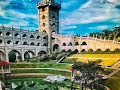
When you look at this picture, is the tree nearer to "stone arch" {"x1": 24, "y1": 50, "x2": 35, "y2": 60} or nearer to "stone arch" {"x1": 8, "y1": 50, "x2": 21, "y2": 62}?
"stone arch" {"x1": 24, "y1": 50, "x2": 35, "y2": 60}

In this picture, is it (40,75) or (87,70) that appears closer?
(87,70)

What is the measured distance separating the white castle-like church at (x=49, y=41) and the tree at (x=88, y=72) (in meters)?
0.35

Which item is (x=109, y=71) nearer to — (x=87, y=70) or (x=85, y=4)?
(x=87, y=70)

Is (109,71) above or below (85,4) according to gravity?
below

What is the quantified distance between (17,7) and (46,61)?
44.1 inches

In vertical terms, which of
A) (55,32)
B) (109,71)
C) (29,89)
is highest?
(55,32)

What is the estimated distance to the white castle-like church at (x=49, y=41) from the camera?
4457mm

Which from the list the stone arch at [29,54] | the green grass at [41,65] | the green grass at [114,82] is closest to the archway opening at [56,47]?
the green grass at [41,65]

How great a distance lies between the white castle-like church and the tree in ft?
1.16

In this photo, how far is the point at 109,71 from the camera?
4.10 meters

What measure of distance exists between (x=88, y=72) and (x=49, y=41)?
1.23 m

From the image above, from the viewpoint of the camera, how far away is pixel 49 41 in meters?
5.08

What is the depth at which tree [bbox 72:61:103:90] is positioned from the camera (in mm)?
4082

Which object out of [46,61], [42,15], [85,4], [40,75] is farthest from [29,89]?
[85,4]
